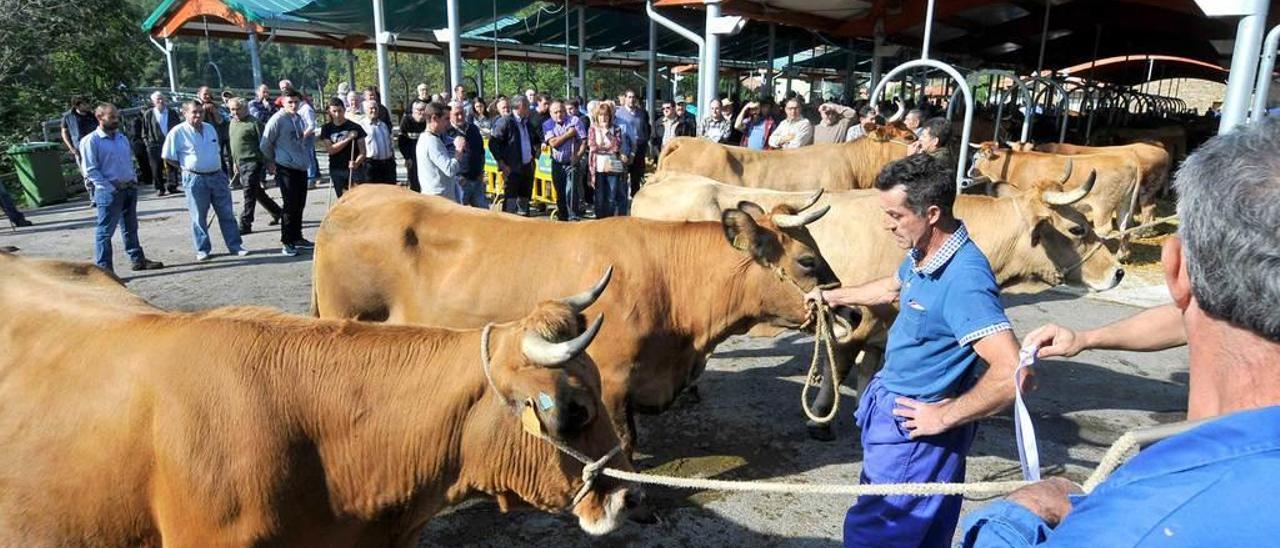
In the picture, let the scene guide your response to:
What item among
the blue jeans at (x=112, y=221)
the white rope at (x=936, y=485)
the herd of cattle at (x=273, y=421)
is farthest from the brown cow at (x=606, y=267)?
the blue jeans at (x=112, y=221)

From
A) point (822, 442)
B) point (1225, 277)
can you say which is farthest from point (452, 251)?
point (1225, 277)

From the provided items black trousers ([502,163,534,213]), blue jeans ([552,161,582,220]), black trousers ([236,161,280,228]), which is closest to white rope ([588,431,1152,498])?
black trousers ([502,163,534,213])

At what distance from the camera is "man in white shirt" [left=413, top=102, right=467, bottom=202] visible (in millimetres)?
8781

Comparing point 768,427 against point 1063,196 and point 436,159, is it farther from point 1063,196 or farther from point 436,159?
point 436,159

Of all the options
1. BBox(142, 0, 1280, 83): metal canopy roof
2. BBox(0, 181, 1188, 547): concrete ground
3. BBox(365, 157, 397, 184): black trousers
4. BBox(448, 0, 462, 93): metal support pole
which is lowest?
BBox(0, 181, 1188, 547): concrete ground

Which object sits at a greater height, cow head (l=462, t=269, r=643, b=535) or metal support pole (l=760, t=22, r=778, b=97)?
metal support pole (l=760, t=22, r=778, b=97)

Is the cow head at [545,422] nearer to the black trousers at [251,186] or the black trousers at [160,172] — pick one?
the black trousers at [251,186]

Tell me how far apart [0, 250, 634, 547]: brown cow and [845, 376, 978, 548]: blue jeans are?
0.98 metres

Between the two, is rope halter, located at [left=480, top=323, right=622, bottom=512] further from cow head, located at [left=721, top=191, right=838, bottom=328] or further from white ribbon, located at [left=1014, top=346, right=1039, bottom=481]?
cow head, located at [left=721, top=191, right=838, bottom=328]

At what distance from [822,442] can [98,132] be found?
906 centimetres

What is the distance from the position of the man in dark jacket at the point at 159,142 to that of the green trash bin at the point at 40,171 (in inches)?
63.4

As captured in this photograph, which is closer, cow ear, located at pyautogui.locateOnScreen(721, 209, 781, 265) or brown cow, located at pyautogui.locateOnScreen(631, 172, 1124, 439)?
cow ear, located at pyautogui.locateOnScreen(721, 209, 781, 265)

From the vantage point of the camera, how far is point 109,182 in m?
8.73

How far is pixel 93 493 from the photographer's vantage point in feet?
7.76
